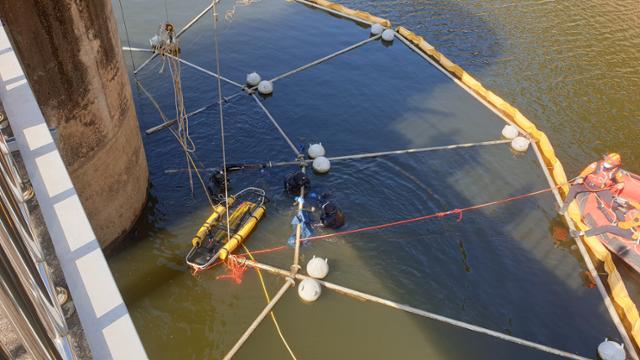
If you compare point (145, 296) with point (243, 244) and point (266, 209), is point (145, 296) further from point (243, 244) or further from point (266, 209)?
point (266, 209)

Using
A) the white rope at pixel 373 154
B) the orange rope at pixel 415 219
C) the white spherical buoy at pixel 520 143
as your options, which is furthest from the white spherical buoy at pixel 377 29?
the orange rope at pixel 415 219

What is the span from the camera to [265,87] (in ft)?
59.2

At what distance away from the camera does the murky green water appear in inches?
437

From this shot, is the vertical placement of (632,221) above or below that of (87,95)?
below

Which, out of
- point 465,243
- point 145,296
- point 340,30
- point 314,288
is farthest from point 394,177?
point 340,30

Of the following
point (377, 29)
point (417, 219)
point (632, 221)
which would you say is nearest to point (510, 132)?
point (632, 221)

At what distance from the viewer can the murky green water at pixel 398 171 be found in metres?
Result: 11.1

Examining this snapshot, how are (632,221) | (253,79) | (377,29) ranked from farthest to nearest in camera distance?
(377,29) < (253,79) < (632,221)

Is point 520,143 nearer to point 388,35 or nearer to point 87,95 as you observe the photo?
point 388,35

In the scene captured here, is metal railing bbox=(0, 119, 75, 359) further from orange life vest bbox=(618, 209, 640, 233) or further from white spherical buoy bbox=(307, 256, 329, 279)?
orange life vest bbox=(618, 209, 640, 233)

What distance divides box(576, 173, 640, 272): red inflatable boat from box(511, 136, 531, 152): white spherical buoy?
276 cm

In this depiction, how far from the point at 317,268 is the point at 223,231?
2.87m

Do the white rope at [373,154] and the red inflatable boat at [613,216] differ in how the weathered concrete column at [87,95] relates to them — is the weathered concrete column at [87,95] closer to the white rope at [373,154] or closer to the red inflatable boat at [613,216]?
the white rope at [373,154]

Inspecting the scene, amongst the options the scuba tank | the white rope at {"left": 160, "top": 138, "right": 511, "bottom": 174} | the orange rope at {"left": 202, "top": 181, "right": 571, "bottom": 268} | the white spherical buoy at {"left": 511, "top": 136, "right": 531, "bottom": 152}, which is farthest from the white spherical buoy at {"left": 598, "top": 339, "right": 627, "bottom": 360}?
the scuba tank
